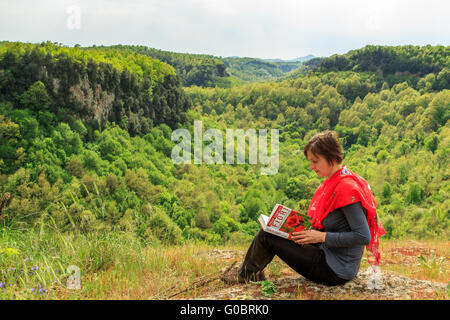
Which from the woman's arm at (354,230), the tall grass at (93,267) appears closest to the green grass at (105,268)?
the tall grass at (93,267)

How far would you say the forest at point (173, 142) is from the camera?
26672 mm

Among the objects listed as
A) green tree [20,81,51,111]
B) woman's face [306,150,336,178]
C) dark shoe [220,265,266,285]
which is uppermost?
green tree [20,81,51,111]

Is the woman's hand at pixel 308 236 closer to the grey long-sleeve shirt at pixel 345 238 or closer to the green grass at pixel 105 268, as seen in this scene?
the grey long-sleeve shirt at pixel 345 238

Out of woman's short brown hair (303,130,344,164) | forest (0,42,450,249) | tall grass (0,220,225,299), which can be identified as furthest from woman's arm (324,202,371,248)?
forest (0,42,450,249)

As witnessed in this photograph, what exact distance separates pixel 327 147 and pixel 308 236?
Answer: 780 millimetres

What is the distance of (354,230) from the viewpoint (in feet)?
9.75

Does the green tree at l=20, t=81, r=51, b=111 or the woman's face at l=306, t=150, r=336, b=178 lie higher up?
the green tree at l=20, t=81, r=51, b=111

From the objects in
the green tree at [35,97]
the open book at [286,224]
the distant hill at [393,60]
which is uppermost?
the distant hill at [393,60]

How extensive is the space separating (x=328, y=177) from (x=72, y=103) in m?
35.0

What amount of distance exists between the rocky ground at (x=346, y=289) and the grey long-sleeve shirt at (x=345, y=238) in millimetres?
→ 208

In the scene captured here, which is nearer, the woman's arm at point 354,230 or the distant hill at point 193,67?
the woman's arm at point 354,230

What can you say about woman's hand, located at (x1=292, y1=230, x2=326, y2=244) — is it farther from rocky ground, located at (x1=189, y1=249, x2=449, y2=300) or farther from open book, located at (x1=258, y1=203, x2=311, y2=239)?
rocky ground, located at (x1=189, y1=249, x2=449, y2=300)

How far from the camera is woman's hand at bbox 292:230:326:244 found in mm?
3088
